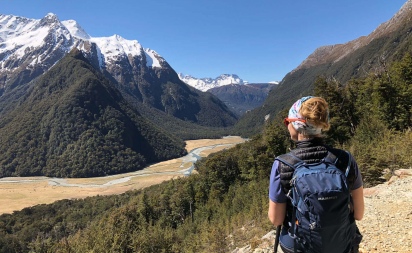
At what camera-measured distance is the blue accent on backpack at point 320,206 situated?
9.43ft

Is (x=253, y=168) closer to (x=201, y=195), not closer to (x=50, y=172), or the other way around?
(x=201, y=195)

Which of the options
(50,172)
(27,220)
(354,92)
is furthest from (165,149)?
(354,92)

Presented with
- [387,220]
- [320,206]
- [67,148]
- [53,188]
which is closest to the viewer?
[320,206]

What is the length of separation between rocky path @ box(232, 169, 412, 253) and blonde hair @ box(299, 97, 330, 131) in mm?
5406

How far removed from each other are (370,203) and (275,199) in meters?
8.85

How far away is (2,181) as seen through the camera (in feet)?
443

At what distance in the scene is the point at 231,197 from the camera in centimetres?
4659

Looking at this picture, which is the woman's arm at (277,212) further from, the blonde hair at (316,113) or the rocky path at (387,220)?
the rocky path at (387,220)

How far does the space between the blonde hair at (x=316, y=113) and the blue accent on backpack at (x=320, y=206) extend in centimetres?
38

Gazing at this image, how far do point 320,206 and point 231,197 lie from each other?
4511 cm

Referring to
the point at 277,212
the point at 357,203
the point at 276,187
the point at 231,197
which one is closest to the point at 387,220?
the point at 357,203

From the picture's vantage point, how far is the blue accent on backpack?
9.43ft

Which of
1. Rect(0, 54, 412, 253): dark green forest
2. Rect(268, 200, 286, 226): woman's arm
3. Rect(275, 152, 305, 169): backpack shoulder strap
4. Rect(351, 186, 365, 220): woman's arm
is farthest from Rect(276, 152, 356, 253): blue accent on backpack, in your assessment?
Rect(0, 54, 412, 253): dark green forest

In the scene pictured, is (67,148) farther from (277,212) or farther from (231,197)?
(277,212)
